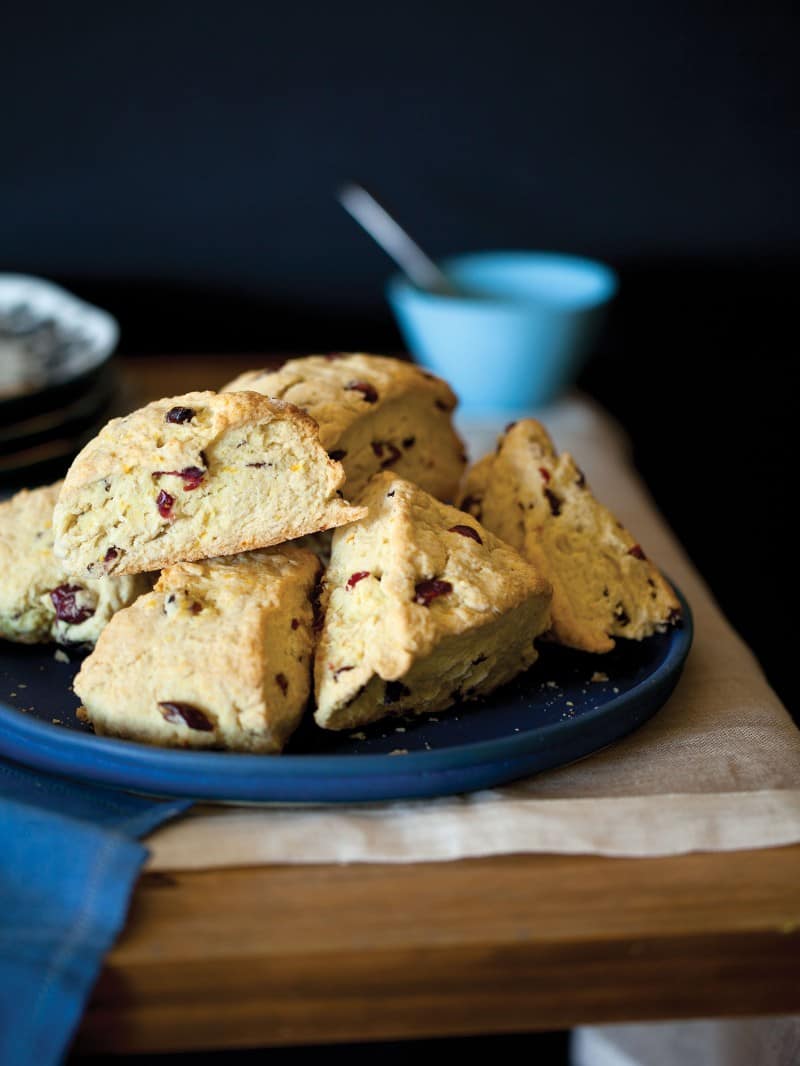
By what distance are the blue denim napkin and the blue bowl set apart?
1364 mm

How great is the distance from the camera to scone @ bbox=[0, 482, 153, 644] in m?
1.23

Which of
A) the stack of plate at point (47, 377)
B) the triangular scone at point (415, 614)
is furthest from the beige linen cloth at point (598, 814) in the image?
the stack of plate at point (47, 377)

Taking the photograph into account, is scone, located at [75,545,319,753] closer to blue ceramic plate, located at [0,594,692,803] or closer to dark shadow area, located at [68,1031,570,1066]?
blue ceramic plate, located at [0,594,692,803]

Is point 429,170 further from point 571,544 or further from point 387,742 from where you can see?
point 387,742

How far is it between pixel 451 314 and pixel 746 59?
1.02 meters

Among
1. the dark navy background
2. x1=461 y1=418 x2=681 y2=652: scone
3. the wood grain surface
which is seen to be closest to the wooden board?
the wood grain surface

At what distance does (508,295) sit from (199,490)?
4.89 ft

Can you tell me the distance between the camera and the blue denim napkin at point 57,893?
0.87m

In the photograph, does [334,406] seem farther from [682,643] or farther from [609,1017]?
[609,1017]

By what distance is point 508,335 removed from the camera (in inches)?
86.4

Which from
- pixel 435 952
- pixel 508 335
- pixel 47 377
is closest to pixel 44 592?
pixel 435 952

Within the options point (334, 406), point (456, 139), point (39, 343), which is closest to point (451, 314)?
point (456, 139)

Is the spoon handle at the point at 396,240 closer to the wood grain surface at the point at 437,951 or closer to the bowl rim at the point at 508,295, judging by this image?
the bowl rim at the point at 508,295

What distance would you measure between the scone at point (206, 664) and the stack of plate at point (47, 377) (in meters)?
0.75
